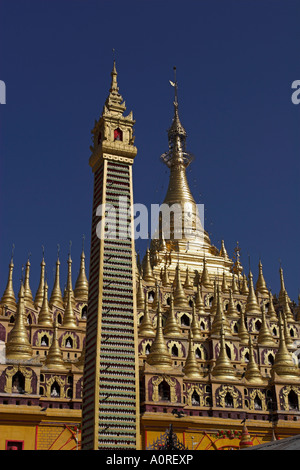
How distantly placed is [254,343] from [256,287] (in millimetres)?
11296

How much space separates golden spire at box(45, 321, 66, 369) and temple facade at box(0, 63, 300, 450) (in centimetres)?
14

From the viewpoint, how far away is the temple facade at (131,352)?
38.6 meters

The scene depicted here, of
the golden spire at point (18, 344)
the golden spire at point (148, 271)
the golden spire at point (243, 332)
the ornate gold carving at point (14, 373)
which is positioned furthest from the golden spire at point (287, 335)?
the ornate gold carving at point (14, 373)

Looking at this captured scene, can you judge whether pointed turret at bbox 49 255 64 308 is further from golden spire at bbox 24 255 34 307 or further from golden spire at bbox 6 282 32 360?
golden spire at bbox 6 282 32 360

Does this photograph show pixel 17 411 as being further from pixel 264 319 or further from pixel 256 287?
pixel 256 287

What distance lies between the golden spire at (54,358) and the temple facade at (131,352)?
14cm

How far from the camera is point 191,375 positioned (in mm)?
50562

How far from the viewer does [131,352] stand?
3888cm

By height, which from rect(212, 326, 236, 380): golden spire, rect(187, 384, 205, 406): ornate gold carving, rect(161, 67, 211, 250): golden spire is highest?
rect(161, 67, 211, 250): golden spire

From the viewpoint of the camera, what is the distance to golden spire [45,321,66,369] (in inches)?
1887


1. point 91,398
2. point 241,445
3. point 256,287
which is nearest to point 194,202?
point 256,287

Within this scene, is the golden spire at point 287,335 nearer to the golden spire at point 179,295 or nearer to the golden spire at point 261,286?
the golden spire at point 261,286

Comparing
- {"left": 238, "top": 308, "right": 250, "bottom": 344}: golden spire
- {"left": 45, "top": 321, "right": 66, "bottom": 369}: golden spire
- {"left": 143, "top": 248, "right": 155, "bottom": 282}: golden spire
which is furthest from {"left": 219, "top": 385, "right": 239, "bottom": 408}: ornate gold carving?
{"left": 143, "top": 248, "right": 155, "bottom": 282}: golden spire
